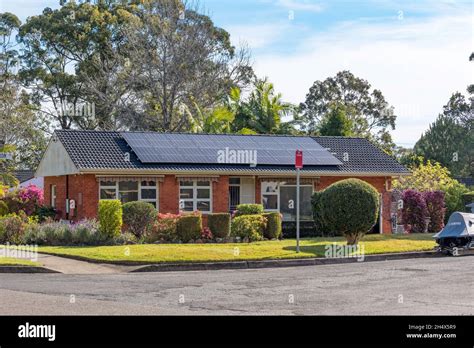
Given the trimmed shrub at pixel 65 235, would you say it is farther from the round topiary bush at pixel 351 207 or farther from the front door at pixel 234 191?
the front door at pixel 234 191

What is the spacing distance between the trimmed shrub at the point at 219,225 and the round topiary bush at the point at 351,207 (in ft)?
14.7

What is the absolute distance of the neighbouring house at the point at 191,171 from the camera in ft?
103

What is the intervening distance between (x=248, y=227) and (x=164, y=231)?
9.71 ft

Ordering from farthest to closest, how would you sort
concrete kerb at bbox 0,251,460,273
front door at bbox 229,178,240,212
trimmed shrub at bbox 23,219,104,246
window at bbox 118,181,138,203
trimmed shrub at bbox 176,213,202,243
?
front door at bbox 229,178,240,212
window at bbox 118,181,138,203
trimmed shrub at bbox 176,213,202,243
trimmed shrub at bbox 23,219,104,246
concrete kerb at bbox 0,251,460,273

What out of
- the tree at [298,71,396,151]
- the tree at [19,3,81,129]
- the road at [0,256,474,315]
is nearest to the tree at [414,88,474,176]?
the tree at [298,71,396,151]

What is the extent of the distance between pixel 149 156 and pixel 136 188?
1.39 m

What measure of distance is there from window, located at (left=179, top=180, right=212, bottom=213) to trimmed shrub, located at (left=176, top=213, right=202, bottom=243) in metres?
4.78

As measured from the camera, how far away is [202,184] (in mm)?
32781

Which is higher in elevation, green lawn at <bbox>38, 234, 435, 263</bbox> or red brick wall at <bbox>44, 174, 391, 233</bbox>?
red brick wall at <bbox>44, 174, 391, 233</bbox>

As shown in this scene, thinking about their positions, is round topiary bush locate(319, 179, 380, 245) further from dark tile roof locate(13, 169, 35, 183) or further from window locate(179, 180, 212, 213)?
dark tile roof locate(13, 169, 35, 183)

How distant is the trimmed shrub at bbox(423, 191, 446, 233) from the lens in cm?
3447

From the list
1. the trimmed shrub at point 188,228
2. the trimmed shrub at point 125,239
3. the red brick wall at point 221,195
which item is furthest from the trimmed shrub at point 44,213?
the trimmed shrub at point 188,228
